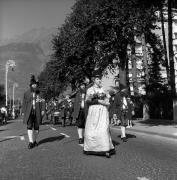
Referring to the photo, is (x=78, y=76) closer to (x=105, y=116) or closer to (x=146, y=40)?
(x=146, y=40)

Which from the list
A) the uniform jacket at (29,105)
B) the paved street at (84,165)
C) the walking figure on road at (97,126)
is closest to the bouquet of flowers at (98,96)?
the walking figure on road at (97,126)

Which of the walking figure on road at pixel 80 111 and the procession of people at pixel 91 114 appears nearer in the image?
the procession of people at pixel 91 114

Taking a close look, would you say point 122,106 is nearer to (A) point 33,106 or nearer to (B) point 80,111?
Result: (B) point 80,111

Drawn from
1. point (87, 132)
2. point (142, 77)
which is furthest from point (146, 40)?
point (87, 132)

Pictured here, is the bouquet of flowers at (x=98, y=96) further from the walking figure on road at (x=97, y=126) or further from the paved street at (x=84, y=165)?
the paved street at (x=84, y=165)

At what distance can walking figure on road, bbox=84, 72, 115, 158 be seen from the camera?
8.65m

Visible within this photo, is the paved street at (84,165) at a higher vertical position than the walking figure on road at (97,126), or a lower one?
lower

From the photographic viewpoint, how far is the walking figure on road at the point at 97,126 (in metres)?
8.65

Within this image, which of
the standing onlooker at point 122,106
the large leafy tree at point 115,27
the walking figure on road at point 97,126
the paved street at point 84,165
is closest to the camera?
the paved street at point 84,165

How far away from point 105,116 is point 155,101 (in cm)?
1968

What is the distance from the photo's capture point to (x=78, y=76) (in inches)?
1426

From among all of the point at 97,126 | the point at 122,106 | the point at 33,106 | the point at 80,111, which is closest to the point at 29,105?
the point at 33,106

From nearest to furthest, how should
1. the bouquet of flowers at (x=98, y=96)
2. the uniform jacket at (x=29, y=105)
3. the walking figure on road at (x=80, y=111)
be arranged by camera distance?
the bouquet of flowers at (x=98, y=96)
the uniform jacket at (x=29, y=105)
the walking figure on road at (x=80, y=111)

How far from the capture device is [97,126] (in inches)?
347
